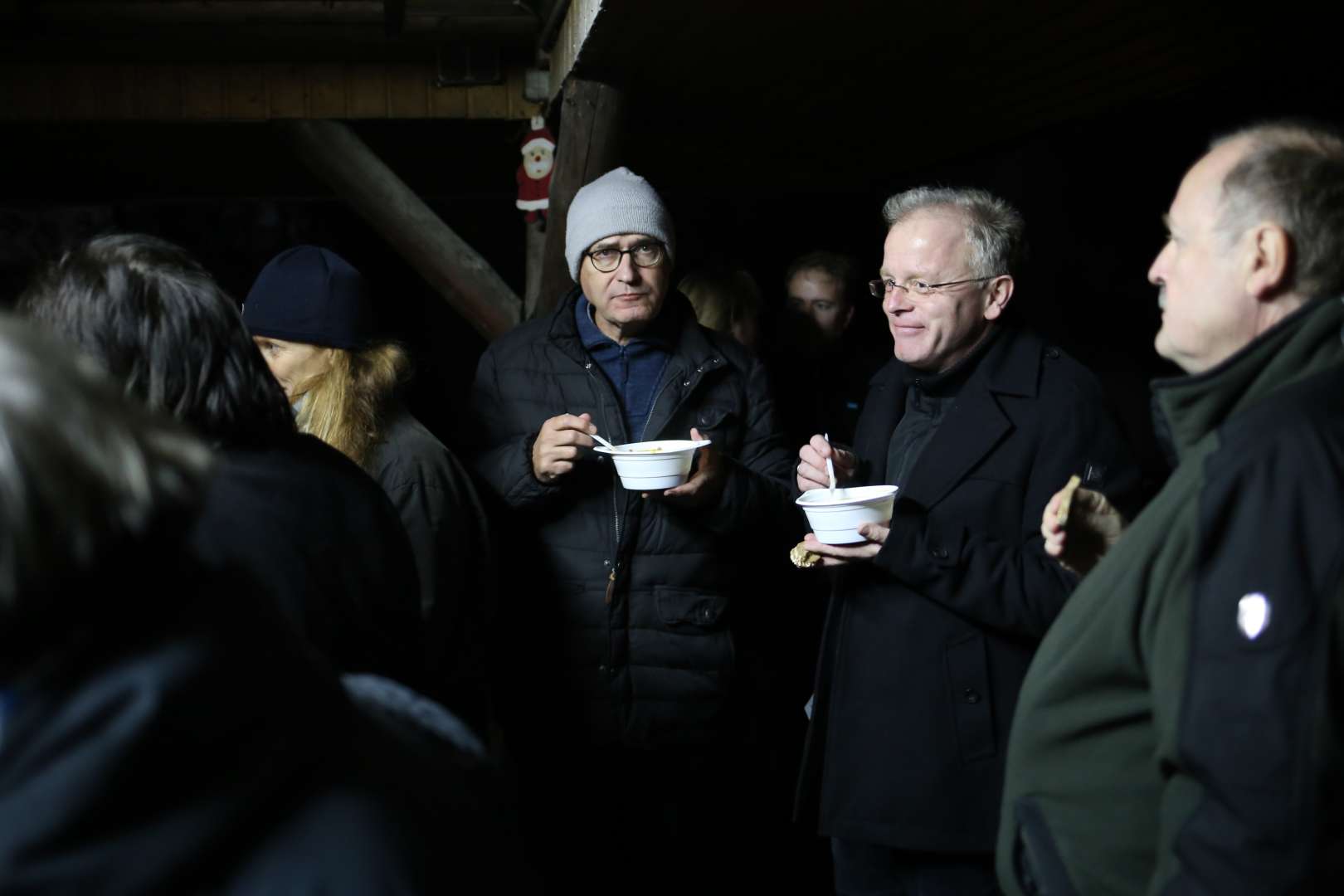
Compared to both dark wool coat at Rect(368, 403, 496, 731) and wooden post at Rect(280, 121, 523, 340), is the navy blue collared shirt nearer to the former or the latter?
dark wool coat at Rect(368, 403, 496, 731)

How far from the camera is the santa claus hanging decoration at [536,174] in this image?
452cm

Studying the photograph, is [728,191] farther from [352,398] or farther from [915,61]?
[352,398]

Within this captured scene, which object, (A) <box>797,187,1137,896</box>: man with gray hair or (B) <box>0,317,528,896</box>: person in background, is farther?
(A) <box>797,187,1137,896</box>: man with gray hair

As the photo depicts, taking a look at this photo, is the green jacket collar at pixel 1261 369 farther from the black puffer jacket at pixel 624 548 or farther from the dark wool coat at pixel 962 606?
the black puffer jacket at pixel 624 548

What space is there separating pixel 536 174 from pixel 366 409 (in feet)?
7.04

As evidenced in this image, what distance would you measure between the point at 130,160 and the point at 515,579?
450 centimetres

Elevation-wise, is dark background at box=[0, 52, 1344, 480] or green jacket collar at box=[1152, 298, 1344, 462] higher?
dark background at box=[0, 52, 1344, 480]

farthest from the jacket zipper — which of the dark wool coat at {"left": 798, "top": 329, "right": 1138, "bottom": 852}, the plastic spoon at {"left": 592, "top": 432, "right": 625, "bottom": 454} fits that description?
the dark wool coat at {"left": 798, "top": 329, "right": 1138, "bottom": 852}

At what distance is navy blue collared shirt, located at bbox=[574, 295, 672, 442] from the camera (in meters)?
3.10

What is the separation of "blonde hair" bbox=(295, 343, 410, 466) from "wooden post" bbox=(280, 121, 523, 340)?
2046 mm

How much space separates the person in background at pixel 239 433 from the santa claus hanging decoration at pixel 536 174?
295cm

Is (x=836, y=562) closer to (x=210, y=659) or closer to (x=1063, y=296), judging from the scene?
(x=210, y=659)

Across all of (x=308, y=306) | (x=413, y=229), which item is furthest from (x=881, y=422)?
(x=413, y=229)

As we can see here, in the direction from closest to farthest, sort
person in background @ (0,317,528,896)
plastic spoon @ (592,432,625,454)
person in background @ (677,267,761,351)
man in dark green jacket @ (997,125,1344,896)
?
person in background @ (0,317,528,896) → man in dark green jacket @ (997,125,1344,896) → plastic spoon @ (592,432,625,454) → person in background @ (677,267,761,351)
